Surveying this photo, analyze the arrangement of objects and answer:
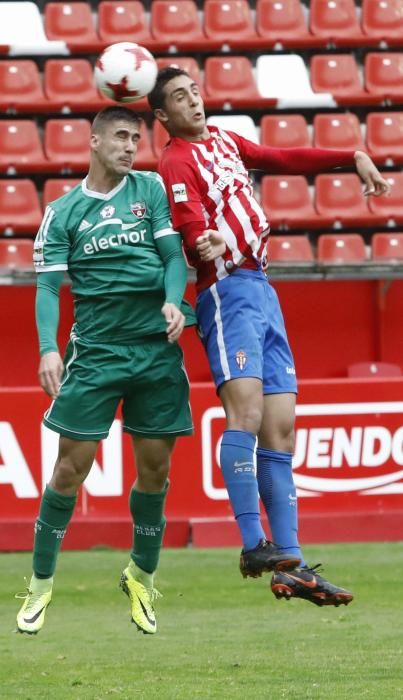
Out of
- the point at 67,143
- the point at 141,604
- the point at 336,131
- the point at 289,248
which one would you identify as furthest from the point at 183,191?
the point at 336,131

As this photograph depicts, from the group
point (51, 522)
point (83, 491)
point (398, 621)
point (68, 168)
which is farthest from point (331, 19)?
point (51, 522)

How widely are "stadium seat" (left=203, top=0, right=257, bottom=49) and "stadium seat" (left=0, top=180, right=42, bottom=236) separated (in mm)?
2877

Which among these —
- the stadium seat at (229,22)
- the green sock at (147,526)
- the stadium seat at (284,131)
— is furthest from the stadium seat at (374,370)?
the green sock at (147,526)

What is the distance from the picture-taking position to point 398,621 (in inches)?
339

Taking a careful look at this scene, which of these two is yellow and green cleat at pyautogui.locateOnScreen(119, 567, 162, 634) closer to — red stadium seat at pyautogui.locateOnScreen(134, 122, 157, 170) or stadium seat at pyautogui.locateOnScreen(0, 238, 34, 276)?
stadium seat at pyautogui.locateOnScreen(0, 238, 34, 276)

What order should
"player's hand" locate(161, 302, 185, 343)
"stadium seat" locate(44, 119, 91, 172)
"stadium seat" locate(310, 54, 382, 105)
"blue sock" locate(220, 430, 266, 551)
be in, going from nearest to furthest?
"player's hand" locate(161, 302, 185, 343) → "blue sock" locate(220, 430, 266, 551) → "stadium seat" locate(44, 119, 91, 172) → "stadium seat" locate(310, 54, 382, 105)

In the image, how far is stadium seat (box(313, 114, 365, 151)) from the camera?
15.2 meters

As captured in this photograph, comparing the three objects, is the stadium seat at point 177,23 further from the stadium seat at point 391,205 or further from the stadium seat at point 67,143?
the stadium seat at point 391,205

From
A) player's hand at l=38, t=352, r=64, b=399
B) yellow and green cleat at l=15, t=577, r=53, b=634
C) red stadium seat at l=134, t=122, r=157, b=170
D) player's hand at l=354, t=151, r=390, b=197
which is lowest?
yellow and green cleat at l=15, t=577, r=53, b=634

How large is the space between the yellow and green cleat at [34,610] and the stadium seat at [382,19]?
10506mm

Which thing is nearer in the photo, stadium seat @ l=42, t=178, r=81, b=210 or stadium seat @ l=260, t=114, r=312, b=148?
stadium seat @ l=42, t=178, r=81, b=210

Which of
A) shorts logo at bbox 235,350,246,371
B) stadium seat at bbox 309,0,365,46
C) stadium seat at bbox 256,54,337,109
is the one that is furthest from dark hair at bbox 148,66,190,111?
stadium seat at bbox 309,0,365,46

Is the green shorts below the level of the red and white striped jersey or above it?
below

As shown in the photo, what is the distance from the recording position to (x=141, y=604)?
6965 mm
